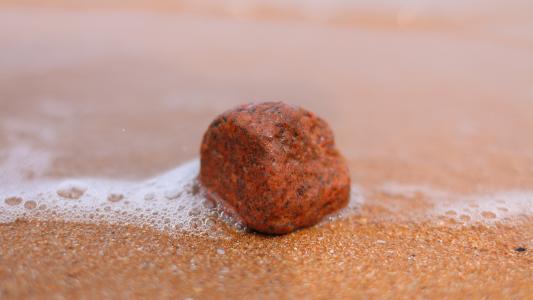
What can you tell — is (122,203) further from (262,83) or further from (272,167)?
(262,83)

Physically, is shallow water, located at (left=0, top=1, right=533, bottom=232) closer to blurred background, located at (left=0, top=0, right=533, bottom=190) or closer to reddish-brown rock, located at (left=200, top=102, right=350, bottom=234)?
blurred background, located at (left=0, top=0, right=533, bottom=190)

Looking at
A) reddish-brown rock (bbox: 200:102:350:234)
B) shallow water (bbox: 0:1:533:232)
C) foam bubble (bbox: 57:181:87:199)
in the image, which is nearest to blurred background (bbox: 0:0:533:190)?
shallow water (bbox: 0:1:533:232)

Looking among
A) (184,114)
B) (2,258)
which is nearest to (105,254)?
A: (2,258)

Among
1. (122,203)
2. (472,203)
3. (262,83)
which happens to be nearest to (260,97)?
(262,83)

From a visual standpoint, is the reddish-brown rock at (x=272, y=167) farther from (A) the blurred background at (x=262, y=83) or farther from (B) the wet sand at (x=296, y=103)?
(A) the blurred background at (x=262, y=83)

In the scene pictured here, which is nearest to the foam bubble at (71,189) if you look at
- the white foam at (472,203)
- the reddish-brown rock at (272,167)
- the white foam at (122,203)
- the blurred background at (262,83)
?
the white foam at (122,203)

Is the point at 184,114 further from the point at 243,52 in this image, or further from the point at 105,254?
the point at 105,254
